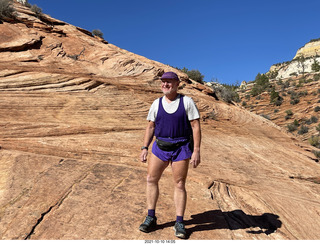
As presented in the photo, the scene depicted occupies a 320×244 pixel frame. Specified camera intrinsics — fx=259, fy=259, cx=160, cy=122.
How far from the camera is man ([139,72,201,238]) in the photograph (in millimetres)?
3270

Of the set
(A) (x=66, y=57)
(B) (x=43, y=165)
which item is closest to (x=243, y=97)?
(A) (x=66, y=57)

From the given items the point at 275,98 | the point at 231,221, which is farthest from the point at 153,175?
the point at 275,98

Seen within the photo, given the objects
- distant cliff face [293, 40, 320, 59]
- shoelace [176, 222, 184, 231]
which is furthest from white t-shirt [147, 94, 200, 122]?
distant cliff face [293, 40, 320, 59]

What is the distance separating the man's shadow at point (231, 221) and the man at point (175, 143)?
394 mm

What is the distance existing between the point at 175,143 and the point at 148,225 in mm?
1082

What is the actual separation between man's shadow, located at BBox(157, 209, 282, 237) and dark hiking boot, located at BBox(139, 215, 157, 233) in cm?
10

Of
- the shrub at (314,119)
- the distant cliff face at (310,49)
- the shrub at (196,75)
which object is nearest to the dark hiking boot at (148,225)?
the shrub at (196,75)

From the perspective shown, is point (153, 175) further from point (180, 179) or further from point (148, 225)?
point (148, 225)

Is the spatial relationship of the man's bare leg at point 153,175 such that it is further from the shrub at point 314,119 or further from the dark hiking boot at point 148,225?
the shrub at point 314,119

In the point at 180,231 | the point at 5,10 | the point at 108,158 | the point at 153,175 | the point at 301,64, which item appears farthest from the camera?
the point at 301,64

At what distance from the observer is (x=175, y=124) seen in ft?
10.8

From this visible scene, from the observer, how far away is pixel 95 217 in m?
3.46

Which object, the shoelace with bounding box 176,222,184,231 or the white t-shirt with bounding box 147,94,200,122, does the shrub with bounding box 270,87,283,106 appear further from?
the shoelace with bounding box 176,222,184,231

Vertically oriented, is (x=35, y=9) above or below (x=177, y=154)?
above
